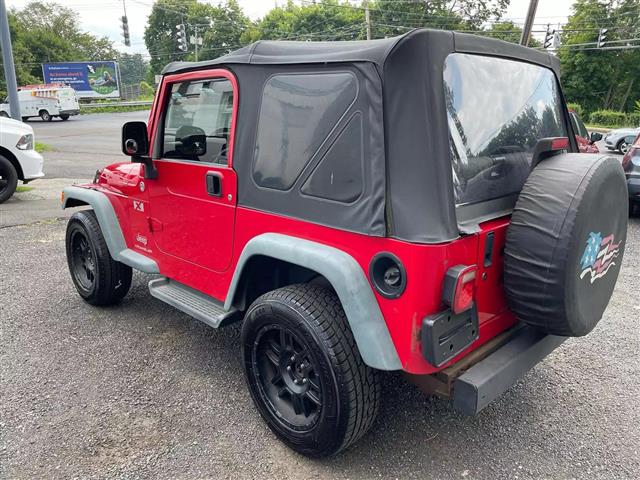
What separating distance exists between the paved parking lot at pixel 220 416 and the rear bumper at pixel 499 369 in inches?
19.5

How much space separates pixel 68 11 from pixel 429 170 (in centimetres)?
7549

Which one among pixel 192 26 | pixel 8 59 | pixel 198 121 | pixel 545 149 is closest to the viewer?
pixel 545 149

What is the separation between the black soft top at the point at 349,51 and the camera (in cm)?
213

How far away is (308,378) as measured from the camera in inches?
96.7

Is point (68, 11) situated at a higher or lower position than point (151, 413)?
higher

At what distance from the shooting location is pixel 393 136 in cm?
213

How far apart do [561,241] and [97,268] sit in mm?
3382

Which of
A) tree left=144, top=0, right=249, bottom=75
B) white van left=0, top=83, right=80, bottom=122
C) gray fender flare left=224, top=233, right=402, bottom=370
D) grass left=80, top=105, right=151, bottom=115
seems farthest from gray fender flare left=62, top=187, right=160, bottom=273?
tree left=144, top=0, right=249, bottom=75

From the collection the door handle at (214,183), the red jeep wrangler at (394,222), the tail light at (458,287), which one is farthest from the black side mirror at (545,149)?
the door handle at (214,183)

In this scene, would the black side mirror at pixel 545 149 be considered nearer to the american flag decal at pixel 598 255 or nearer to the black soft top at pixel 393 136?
the black soft top at pixel 393 136

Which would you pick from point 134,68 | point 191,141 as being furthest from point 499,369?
point 134,68

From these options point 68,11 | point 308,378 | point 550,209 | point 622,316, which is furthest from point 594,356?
point 68,11

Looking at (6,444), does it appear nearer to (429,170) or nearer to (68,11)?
(429,170)

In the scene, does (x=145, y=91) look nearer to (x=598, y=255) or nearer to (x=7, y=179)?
(x=7, y=179)
